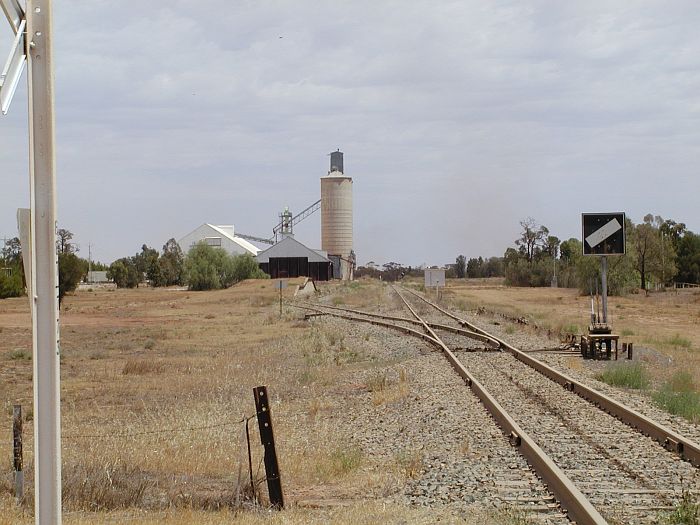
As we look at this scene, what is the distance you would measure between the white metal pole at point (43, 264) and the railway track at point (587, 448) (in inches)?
170

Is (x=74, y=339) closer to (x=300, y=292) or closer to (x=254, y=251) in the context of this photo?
(x=300, y=292)

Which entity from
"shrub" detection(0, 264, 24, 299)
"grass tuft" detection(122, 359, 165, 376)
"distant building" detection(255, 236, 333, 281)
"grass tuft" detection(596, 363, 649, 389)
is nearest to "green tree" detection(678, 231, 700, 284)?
"distant building" detection(255, 236, 333, 281)

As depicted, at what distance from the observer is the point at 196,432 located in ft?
40.7

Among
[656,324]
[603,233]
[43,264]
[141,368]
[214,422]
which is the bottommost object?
[656,324]

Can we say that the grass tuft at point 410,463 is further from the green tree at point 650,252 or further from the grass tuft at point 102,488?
the green tree at point 650,252

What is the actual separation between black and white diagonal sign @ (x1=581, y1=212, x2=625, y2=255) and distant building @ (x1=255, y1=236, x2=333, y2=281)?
3849 inches

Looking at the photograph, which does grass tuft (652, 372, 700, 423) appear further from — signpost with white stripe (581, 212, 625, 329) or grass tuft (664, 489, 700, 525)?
signpost with white stripe (581, 212, 625, 329)

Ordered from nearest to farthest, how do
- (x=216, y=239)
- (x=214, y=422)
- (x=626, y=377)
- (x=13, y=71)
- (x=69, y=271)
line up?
(x=13, y=71), (x=214, y=422), (x=626, y=377), (x=69, y=271), (x=216, y=239)

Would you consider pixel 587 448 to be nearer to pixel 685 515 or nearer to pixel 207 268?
pixel 685 515

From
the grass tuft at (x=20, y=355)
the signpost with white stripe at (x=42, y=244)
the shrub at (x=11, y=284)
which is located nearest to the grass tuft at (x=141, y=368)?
the grass tuft at (x=20, y=355)

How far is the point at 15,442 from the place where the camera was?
8602 mm

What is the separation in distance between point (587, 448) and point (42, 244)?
315 inches

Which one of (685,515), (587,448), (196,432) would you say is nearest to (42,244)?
(685,515)

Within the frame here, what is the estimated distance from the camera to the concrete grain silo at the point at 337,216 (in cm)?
13825
